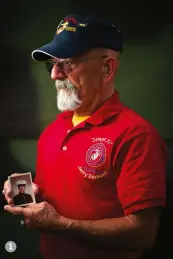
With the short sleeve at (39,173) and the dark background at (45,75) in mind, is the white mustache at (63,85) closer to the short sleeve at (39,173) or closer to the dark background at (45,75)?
the dark background at (45,75)

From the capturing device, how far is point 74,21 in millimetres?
1556

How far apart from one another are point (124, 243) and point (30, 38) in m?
0.85

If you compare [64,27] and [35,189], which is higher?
[64,27]

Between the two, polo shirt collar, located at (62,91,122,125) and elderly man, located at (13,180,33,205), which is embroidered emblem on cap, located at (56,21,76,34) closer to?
polo shirt collar, located at (62,91,122,125)

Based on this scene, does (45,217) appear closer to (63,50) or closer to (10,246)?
(10,246)

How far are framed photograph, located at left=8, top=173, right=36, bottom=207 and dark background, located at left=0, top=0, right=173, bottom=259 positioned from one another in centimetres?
7

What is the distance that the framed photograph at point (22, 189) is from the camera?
159cm

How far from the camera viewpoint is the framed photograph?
1.59 meters

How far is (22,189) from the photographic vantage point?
1599 mm

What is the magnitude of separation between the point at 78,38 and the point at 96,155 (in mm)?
416

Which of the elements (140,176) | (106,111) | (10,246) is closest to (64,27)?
(106,111)

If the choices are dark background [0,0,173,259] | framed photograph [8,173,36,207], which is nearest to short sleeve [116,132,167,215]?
dark background [0,0,173,259]

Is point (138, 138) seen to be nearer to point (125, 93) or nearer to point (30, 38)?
point (125, 93)

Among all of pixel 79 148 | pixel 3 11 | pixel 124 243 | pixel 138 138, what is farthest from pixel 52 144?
pixel 3 11
